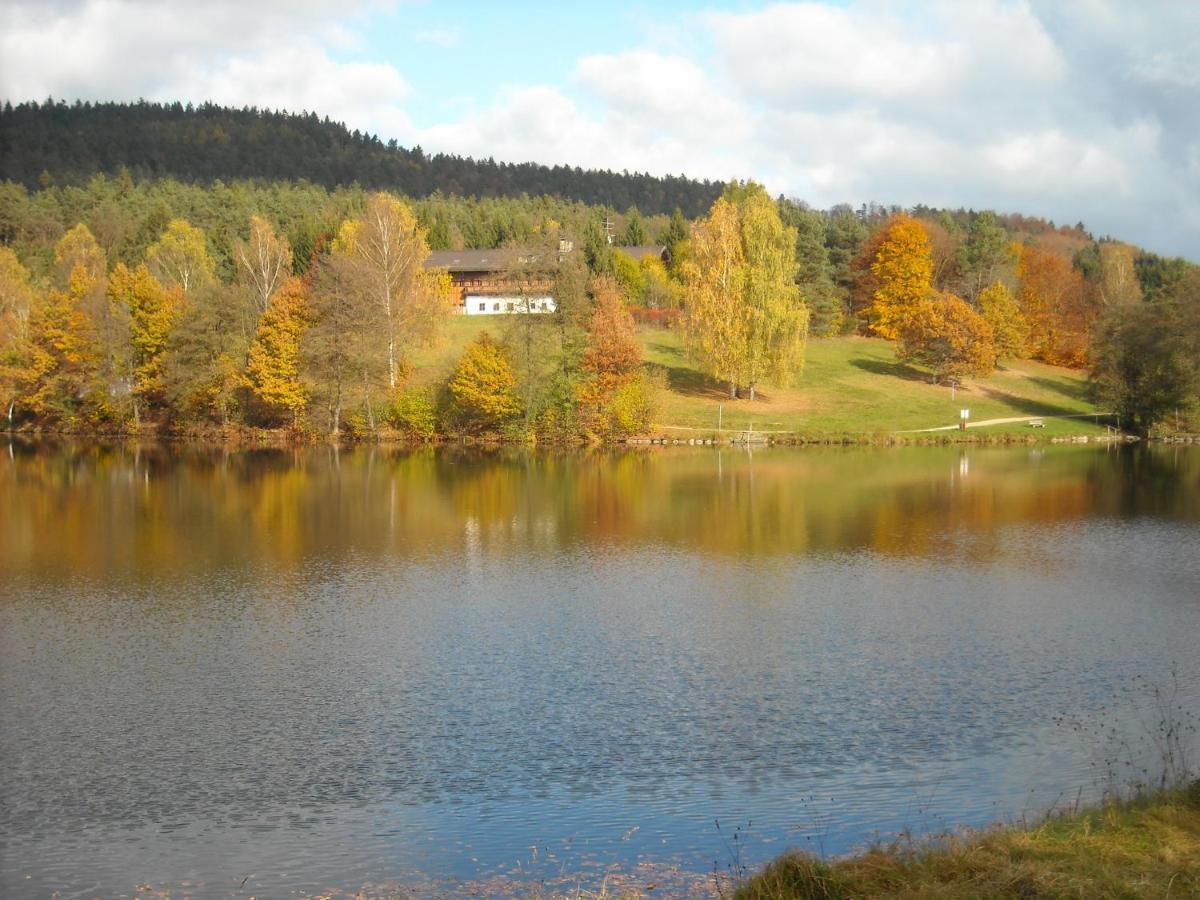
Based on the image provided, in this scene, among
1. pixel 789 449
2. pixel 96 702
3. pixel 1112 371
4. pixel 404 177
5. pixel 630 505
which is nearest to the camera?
pixel 96 702

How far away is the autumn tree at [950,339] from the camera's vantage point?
249 ft

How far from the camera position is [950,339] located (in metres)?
76.1

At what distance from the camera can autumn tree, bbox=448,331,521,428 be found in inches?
2618

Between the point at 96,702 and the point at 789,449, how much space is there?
49.3 meters

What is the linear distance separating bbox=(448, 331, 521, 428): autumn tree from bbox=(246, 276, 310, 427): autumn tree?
1001cm

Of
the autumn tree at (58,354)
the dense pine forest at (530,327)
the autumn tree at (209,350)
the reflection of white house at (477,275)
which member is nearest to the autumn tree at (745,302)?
the dense pine forest at (530,327)

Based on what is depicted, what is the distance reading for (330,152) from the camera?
Answer: 194 m

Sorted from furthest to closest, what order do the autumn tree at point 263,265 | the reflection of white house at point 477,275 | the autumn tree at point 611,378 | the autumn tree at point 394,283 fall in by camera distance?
the reflection of white house at point 477,275, the autumn tree at point 263,265, the autumn tree at point 394,283, the autumn tree at point 611,378

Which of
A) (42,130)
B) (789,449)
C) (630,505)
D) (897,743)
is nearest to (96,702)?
(897,743)

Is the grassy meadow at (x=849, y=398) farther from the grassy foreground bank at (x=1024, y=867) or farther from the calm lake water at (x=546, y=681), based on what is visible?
the grassy foreground bank at (x=1024, y=867)

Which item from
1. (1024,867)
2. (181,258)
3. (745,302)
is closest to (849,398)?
(745,302)

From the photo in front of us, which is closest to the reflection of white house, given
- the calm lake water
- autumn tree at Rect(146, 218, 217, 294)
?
autumn tree at Rect(146, 218, 217, 294)

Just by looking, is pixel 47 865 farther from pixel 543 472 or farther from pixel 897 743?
pixel 543 472

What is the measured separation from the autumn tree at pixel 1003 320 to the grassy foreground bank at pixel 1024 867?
241 ft
